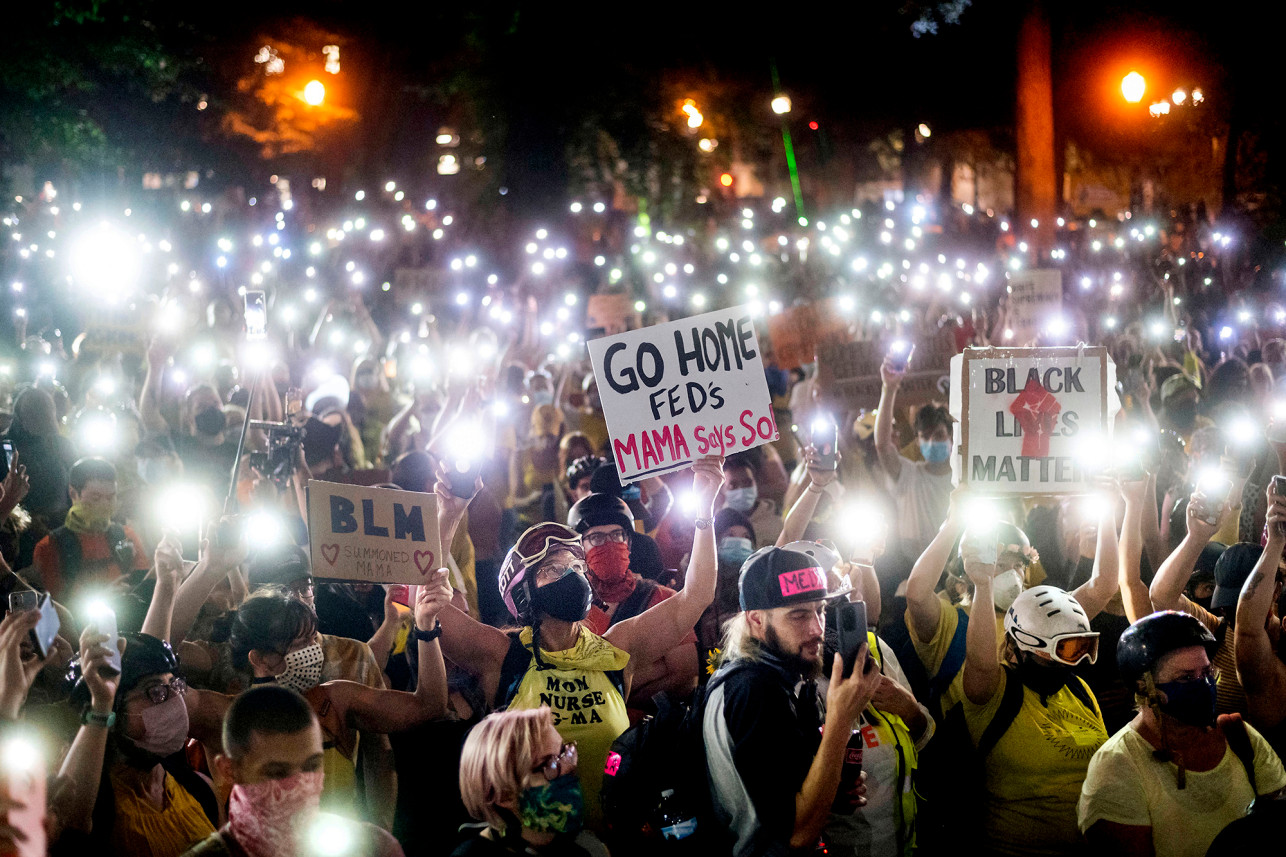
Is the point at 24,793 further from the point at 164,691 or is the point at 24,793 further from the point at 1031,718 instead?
the point at 1031,718

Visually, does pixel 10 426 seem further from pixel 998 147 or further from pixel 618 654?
pixel 998 147

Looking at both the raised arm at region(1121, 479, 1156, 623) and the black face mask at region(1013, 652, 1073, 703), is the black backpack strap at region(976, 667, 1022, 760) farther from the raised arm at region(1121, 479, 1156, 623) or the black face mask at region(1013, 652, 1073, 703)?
the raised arm at region(1121, 479, 1156, 623)

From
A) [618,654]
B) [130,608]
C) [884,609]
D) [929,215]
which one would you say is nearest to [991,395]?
[884,609]

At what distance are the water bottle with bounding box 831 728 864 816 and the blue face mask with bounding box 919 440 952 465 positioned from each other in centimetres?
416

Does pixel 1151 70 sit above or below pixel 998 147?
below

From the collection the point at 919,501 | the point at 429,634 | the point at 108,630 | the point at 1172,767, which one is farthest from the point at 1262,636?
the point at 108,630

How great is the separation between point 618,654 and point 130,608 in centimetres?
222

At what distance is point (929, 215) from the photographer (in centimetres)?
3431

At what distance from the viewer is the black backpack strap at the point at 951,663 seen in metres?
4.70

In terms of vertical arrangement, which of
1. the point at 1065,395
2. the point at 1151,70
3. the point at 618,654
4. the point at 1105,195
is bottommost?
the point at 618,654

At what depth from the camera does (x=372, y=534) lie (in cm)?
469

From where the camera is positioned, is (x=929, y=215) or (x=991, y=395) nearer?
(x=991, y=395)

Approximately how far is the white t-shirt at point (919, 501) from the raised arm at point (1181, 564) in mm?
2276

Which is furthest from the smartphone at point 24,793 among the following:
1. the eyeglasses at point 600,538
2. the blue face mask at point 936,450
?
the blue face mask at point 936,450
